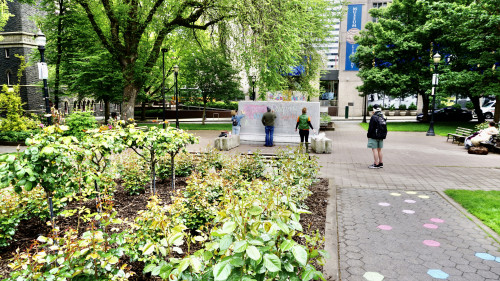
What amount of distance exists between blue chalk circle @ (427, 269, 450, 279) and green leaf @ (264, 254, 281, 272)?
3.03 m

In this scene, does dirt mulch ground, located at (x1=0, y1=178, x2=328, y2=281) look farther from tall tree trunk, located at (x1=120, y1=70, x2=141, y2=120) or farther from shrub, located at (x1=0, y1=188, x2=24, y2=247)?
tall tree trunk, located at (x1=120, y1=70, x2=141, y2=120)

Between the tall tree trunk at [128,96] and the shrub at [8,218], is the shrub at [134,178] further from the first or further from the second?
the tall tree trunk at [128,96]

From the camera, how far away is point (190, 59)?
26.4 meters

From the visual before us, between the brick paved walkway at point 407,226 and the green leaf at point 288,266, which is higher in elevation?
the green leaf at point 288,266

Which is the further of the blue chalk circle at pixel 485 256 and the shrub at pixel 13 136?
the shrub at pixel 13 136

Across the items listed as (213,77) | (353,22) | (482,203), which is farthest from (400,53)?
(482,203)

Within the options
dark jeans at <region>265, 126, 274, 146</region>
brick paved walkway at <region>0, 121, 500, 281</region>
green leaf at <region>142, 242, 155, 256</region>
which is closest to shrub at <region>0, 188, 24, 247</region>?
green leaf at <region>142, 242, 155, 256</region>

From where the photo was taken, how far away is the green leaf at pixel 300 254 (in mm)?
1797

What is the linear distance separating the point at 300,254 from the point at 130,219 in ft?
13.2

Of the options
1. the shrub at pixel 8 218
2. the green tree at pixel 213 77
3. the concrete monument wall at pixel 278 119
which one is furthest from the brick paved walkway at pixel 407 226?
the green tree at pixel 213 77

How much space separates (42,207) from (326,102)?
4490 cm

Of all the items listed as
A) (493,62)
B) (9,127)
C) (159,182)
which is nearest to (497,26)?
(493,62)

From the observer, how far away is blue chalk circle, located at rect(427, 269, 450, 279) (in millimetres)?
3794

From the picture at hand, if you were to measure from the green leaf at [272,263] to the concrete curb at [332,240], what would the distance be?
218 centimetres
